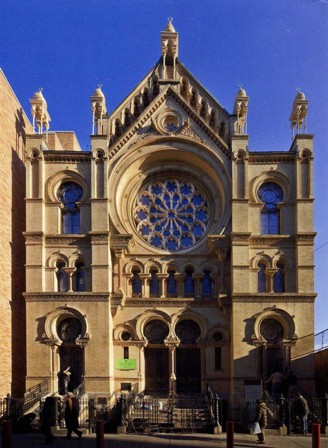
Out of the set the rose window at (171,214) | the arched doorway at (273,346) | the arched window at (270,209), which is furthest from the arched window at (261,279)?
the rose window at (171,214)

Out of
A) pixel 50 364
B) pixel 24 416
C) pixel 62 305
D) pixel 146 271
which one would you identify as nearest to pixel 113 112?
pixel 146 271

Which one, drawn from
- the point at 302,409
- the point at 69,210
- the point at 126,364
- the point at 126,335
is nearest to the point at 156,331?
the point at 126,335

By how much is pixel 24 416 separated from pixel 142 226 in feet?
45.1

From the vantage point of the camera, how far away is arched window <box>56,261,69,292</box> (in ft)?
109

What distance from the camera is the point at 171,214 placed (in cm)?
3541

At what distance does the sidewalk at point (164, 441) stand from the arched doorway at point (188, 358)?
9050 millimetres

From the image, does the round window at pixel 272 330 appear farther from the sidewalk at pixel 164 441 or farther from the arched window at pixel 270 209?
the sidewalk at pixel 164 441

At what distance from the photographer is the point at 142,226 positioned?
3531 cm

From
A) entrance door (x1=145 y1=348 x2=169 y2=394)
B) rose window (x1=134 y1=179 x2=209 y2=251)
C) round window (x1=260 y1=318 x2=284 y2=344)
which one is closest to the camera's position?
round window (x1=260 y1=318 x2=284 y2=344)

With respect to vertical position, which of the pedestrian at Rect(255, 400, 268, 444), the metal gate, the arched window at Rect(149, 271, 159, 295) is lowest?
the metal gate

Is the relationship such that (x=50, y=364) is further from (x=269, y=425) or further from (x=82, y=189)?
(x=269, y=425)

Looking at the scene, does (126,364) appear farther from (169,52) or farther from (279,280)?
(169,52)

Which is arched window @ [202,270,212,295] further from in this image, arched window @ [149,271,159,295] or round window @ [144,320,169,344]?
round window @ [144,320,169,344]

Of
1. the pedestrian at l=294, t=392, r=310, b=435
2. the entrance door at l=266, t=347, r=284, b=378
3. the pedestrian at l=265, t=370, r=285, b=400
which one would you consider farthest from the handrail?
the pedestrian at l=294, t=392, r=310, b=435
